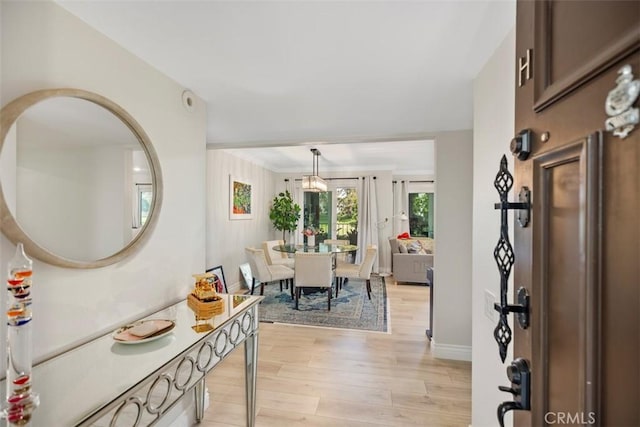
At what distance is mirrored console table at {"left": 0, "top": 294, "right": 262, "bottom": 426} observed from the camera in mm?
885

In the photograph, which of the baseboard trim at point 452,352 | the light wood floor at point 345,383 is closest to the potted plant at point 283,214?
the light wood floor at point 345,383

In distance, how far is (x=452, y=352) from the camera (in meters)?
2.77

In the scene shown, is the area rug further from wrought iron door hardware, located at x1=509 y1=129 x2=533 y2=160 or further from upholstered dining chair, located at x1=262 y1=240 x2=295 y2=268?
wrought iron door hardware, located at x1=509 y1=129 x2=533 y2=160

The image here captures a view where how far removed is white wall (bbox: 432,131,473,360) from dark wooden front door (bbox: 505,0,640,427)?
215 centimetres

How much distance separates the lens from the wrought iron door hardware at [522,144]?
698mm

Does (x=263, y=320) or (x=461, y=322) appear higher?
(x=461, y=322)

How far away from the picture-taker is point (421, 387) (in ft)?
7.62

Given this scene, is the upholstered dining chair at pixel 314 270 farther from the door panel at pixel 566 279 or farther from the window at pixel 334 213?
the door panel at pixel 566 279

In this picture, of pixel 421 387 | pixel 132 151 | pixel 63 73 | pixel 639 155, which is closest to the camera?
pixel 639 155

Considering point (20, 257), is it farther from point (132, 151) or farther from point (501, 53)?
point (501, 53)

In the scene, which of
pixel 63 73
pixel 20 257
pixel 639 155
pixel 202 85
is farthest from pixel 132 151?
pixel 639 155

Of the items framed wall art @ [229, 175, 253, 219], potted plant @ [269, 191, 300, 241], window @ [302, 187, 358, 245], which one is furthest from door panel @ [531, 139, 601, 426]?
window @ [302, 187, 358, 245]

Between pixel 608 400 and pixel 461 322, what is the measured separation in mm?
2631

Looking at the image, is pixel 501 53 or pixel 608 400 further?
pixel 501 53
